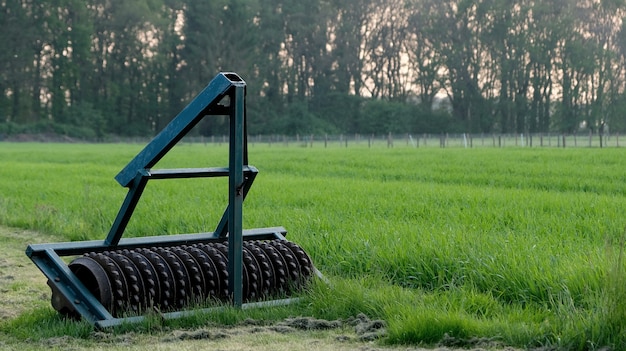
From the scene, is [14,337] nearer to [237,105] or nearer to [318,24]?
[237,105]

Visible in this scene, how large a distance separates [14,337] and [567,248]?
468cm

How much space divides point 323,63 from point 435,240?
268 feet

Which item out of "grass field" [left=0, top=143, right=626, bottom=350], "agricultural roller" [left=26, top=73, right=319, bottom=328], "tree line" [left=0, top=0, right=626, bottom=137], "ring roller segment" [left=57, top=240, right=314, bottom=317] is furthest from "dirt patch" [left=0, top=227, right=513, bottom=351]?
"tree line" [left=0, top=0, right=626, bottom=137]

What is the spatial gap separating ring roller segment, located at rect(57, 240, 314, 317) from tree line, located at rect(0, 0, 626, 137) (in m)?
73.4

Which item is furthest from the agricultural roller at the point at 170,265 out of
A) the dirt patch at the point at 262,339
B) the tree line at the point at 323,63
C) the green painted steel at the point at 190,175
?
the tree line at the point at 323,63

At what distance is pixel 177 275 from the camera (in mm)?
6285

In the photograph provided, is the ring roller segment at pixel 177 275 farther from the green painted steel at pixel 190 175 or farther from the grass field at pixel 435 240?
the grass field at pixel 435 240

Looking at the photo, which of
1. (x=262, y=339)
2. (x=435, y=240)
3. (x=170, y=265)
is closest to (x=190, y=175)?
(x=170, y=265)

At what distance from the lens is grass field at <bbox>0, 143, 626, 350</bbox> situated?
5.36 m

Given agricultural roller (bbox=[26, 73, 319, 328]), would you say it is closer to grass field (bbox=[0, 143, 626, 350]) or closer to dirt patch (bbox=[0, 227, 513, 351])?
dirt patch (bbox=[0, 227, 513, 351])

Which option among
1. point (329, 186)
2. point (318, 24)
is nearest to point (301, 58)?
point (318, 24)

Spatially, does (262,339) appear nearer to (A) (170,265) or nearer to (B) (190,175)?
(A) (170,265)

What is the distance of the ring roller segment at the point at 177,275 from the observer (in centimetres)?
599

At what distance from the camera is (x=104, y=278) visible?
5.93m
